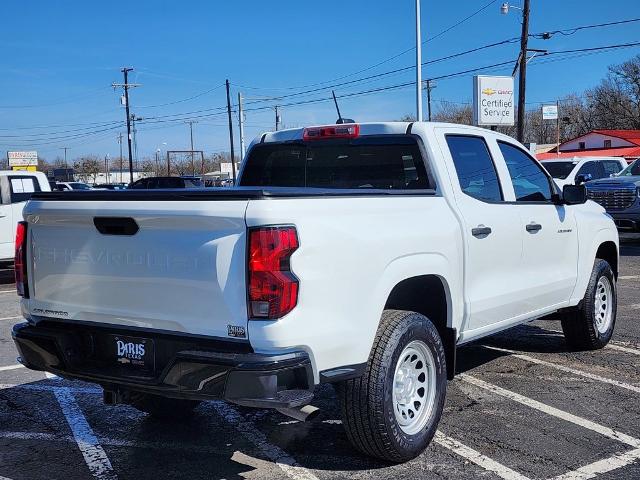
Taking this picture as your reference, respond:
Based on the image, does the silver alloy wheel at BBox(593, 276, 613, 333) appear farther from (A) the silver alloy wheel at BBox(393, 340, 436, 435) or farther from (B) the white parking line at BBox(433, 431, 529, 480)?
(A) the silver alloy wheel at BBox(393, 340, 436, 435)

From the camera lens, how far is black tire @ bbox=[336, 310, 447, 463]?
144 inches

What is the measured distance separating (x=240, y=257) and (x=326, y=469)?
148 cm

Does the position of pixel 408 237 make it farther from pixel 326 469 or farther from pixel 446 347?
pixel 326 469

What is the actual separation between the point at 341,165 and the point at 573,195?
1990 millimetres

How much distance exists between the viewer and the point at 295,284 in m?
3.23

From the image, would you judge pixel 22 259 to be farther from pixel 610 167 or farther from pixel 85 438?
pixel 610 167

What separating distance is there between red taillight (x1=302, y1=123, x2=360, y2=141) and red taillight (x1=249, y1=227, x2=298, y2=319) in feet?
6.01

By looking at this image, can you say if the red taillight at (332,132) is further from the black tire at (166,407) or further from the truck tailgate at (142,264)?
the black tire at (166,407)

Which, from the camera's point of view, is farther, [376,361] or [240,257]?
[376,361]

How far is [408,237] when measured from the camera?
3.92 meters

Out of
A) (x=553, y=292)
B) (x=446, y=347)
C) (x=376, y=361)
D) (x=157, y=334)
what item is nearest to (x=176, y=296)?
(x=157, y=334)

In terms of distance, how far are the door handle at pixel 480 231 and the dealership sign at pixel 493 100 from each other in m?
32.8

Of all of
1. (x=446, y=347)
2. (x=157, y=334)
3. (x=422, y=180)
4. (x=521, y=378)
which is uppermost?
(x=422, y=180)

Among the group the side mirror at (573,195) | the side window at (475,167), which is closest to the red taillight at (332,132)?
the side window at (475,167)
